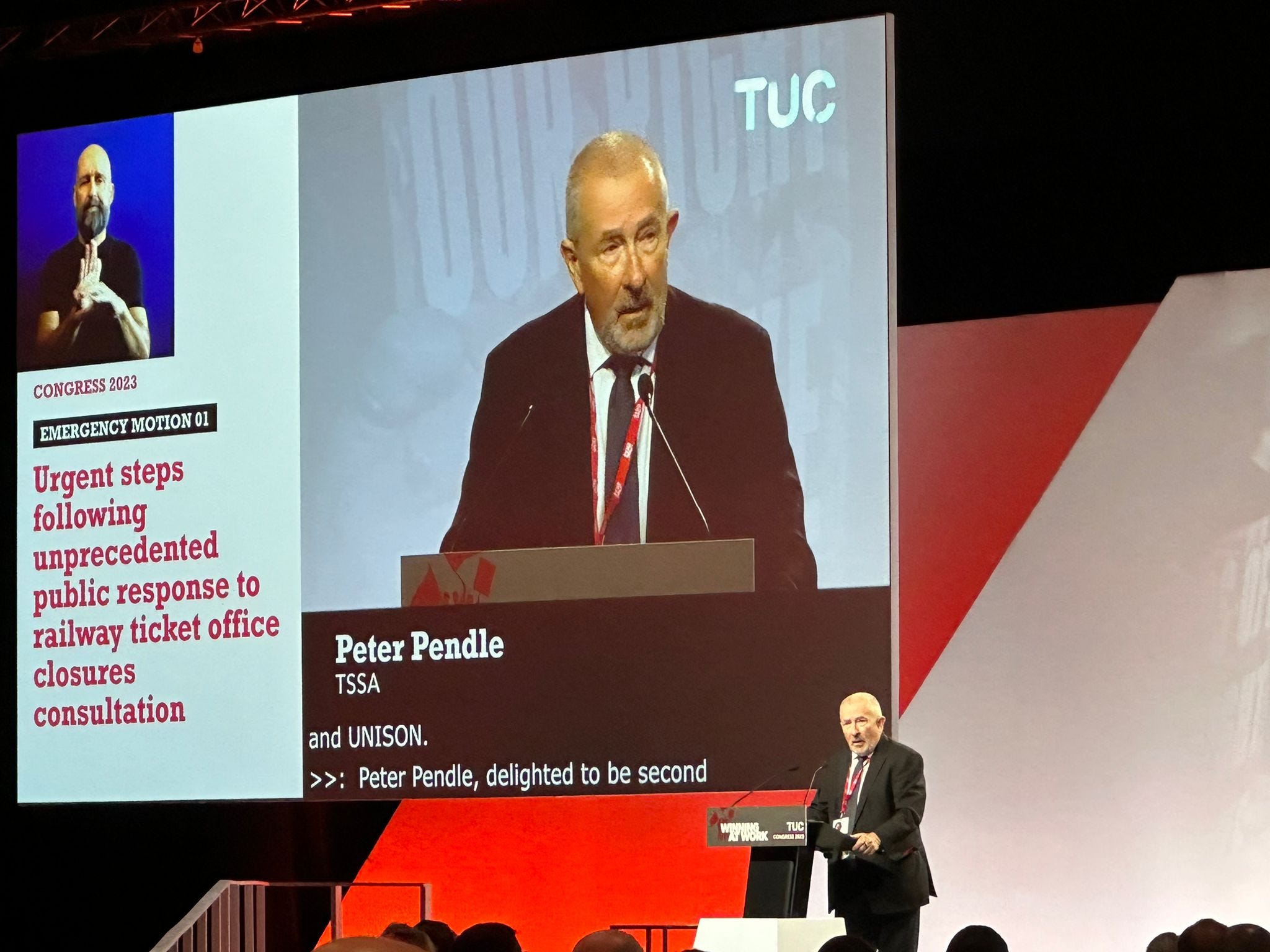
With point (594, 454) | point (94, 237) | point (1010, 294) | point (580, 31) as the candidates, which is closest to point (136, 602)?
point (94, 237)

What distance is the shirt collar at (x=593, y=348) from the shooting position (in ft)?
19.1

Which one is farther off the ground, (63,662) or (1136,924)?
(63,662)

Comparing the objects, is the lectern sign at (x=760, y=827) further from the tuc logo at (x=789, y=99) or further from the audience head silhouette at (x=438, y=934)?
the tuc logo at (x=789, y=99)

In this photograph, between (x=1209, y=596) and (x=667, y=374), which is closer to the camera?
(x=667, y=374)

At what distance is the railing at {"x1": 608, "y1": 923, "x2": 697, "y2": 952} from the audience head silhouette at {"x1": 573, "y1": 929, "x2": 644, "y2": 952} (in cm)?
284

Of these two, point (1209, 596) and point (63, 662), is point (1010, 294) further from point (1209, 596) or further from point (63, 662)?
point (63, 662)

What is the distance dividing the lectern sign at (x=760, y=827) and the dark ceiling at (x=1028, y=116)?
2565 millimetres

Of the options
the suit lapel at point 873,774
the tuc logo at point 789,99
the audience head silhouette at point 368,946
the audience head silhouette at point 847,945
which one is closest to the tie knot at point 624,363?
the tuc logo at point 789,99

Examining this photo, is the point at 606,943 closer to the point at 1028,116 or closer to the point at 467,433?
the point at 467,433

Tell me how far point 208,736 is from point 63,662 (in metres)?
0.68

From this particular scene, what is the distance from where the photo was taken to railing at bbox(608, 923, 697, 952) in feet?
20.1

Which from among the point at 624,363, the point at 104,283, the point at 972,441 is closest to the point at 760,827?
the point at 624,363

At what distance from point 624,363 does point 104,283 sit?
2039 millimetres

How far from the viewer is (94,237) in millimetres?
6406
